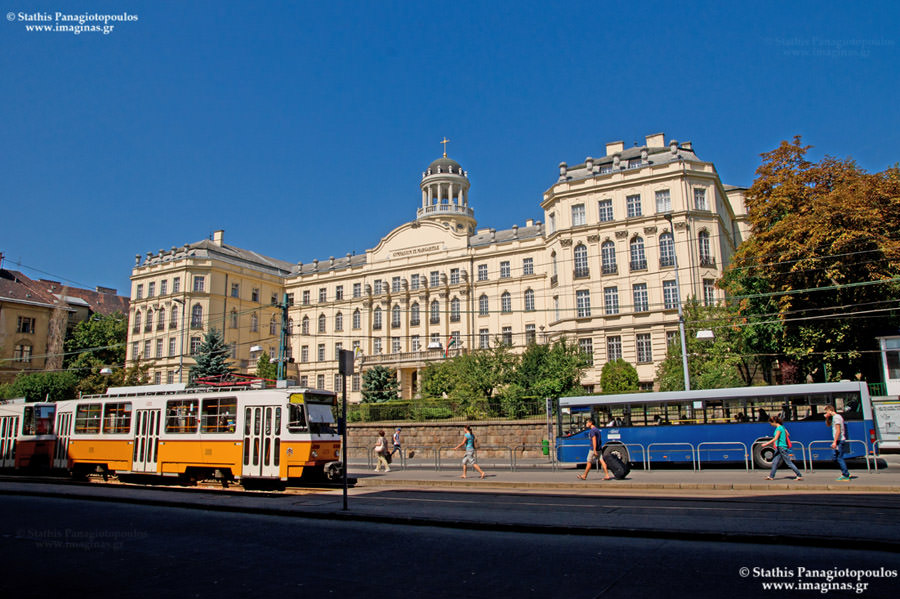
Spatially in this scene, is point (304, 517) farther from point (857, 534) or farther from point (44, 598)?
point (857, 534)

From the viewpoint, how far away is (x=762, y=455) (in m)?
21.4

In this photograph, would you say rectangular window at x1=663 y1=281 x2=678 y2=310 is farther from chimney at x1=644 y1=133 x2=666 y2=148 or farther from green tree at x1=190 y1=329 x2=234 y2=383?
green tree at x1=190 y1=329 x2=234 y2=383

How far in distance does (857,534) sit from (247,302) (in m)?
70.6

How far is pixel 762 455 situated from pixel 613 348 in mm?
26850

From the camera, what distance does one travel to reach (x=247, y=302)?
7256cm

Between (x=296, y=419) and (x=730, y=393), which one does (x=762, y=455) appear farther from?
(x=296, y=419)

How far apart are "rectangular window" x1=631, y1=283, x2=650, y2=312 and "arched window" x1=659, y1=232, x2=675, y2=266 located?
2276 mm

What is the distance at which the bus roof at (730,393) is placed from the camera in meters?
21.2

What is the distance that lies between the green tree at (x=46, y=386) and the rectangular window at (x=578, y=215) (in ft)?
150

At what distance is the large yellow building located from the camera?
156ft

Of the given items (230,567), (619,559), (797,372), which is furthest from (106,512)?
(797,372)

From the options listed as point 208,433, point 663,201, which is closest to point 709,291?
point 663,201

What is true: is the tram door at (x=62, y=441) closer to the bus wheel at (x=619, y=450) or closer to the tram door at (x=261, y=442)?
the tram door at (x=261, y=442)

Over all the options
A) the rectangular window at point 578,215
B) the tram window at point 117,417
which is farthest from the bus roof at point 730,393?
the rectangular window at point 578,215
